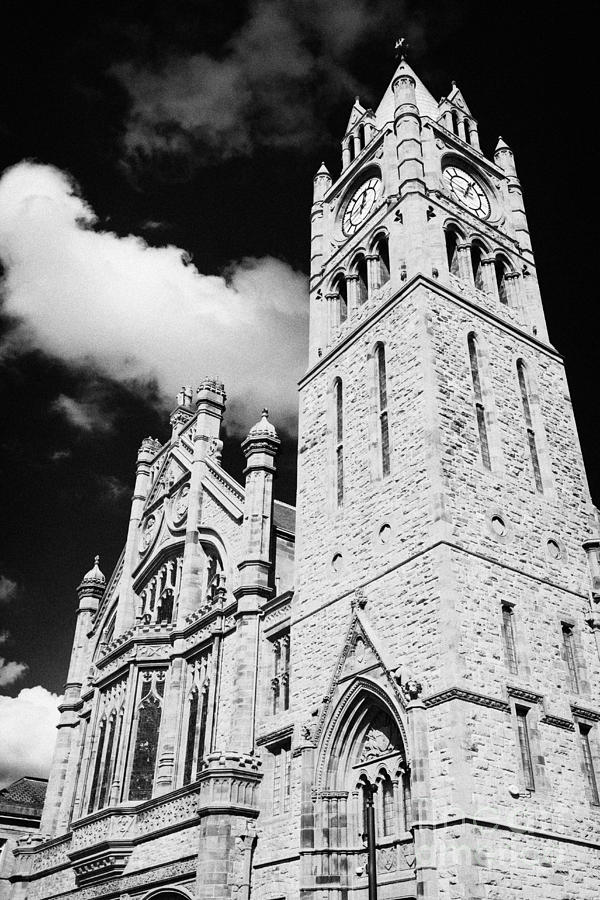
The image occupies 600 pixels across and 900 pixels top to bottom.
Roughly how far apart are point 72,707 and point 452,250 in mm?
24471

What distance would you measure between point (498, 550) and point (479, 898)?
833 cm

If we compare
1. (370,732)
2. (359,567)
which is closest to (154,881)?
(370,732)

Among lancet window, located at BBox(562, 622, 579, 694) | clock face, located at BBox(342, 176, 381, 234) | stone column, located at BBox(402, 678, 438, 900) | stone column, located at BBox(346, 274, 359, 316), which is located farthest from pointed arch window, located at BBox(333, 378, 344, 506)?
stone column, located at BBox(402, 678, 438, 900)

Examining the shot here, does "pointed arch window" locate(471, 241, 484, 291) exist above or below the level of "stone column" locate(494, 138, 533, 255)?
below

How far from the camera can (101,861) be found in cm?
2661

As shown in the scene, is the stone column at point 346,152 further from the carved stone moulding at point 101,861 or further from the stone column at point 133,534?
the carved stone moulding at point 101,861

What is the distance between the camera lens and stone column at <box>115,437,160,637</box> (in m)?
36.1

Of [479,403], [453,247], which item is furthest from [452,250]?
[479,403]

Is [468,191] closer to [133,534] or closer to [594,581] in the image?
[594,581]

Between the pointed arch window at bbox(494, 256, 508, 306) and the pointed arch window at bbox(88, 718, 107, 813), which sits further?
the pointed arch window at bbox(88, 718, 107, 813)

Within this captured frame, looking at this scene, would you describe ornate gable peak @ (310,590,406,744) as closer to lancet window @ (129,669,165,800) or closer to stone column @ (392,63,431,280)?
lancet window @ (129,669,165,800)

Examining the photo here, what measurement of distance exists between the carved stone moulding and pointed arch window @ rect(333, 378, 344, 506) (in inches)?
488

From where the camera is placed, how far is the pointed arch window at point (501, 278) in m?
30.3

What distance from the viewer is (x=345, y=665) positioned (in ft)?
73.3
